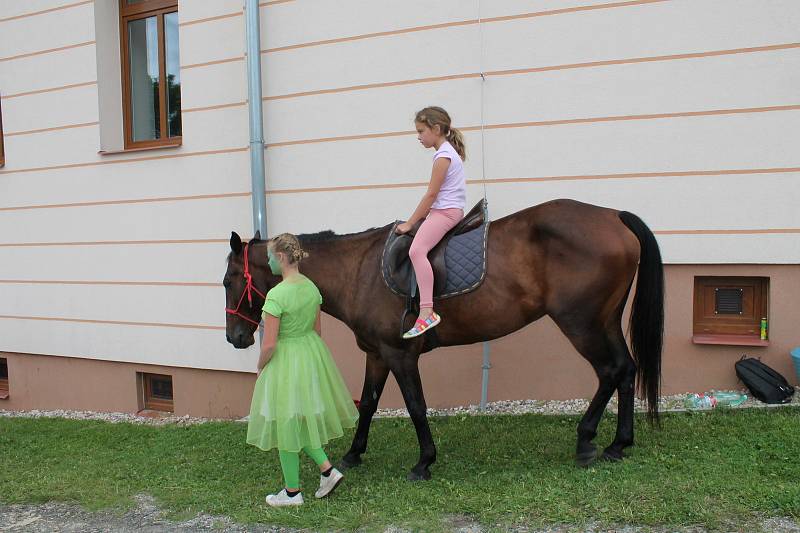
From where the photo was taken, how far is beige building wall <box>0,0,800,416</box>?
17.1ft

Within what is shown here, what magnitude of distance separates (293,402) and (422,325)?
892mm

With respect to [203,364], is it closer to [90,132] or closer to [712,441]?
[90,132]

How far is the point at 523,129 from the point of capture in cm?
577

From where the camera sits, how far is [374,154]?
6.35 m

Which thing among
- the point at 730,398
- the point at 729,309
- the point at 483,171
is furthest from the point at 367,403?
the point at 729,309

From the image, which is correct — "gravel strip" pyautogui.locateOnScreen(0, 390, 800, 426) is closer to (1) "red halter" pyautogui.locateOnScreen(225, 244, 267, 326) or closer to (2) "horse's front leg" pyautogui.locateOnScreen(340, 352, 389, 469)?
(2) "horse's front leg" pyautogui.locateOnScreen(340, 352, 389, 469)

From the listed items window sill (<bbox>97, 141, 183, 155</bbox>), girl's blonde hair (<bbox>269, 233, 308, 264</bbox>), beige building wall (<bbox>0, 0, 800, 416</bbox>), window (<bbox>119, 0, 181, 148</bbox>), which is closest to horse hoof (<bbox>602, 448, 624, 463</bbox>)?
beige building wall (<bbox>0, 0, 800, 416</bbox>)

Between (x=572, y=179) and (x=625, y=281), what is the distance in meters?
1.72

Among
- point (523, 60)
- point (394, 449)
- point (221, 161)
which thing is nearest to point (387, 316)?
point (394, 449)

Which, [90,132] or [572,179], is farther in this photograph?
[90,132]

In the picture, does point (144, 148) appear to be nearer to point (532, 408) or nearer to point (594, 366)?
point (532, 408)

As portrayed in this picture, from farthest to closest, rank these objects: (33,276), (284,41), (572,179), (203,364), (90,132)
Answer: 1. (33,276)
2. (90,132)
3. (203,364)
4. (284,41)
5. (572,179)

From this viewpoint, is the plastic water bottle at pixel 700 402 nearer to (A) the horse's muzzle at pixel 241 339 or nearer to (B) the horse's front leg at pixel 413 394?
(B) the horse's front leg at pixel 413 394

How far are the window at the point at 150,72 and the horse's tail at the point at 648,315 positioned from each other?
5464 millimetres
